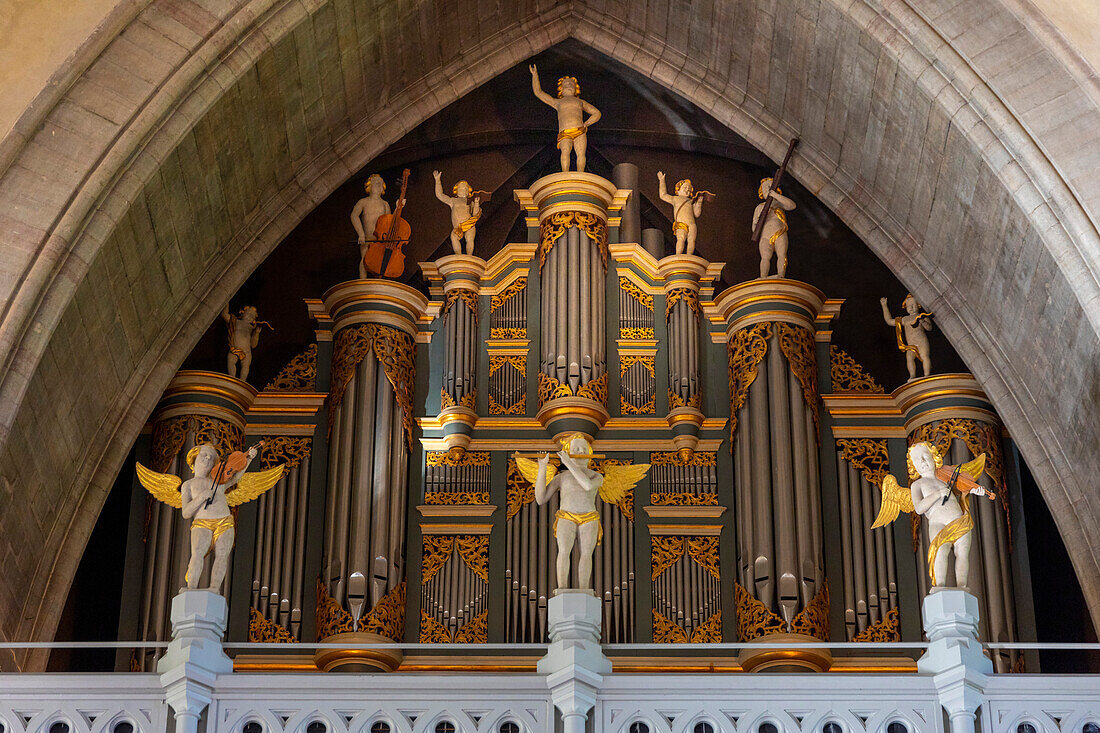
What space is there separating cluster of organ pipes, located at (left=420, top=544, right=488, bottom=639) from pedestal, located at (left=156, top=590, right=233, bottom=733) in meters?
3.69

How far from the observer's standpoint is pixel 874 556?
1552 cm

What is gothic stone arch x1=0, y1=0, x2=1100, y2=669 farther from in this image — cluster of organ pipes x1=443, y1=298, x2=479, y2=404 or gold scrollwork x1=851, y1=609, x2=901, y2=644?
cluster of organ pipes x1=443, y1=298, x2=479, y2=404

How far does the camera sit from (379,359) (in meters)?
16.2

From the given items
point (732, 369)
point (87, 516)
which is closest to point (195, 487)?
point (87, 516)

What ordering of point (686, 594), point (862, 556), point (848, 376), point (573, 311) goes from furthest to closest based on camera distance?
1. point (848, 376)
2. point (573, 311)
3. point (862, 556)
4. point (686, 594)

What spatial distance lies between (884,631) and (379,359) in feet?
14.8

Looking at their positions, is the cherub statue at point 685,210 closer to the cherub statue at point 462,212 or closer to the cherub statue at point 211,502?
the cherub statue at point 462,212

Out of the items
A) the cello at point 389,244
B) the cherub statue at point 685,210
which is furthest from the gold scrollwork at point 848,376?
the cello at point 389,244

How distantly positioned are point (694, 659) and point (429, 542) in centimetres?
224

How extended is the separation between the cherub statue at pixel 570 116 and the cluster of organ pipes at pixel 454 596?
146 inches

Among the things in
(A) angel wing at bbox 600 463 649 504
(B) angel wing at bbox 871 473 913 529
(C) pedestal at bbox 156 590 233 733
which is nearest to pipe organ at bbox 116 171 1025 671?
(A) angel wing at bbox 600 463 649 504

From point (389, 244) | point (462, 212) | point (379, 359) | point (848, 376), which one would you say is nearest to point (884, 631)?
point (848, 376)

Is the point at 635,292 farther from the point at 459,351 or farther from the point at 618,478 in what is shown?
the point at 618,478

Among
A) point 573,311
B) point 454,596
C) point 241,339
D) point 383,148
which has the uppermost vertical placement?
point 383,148
